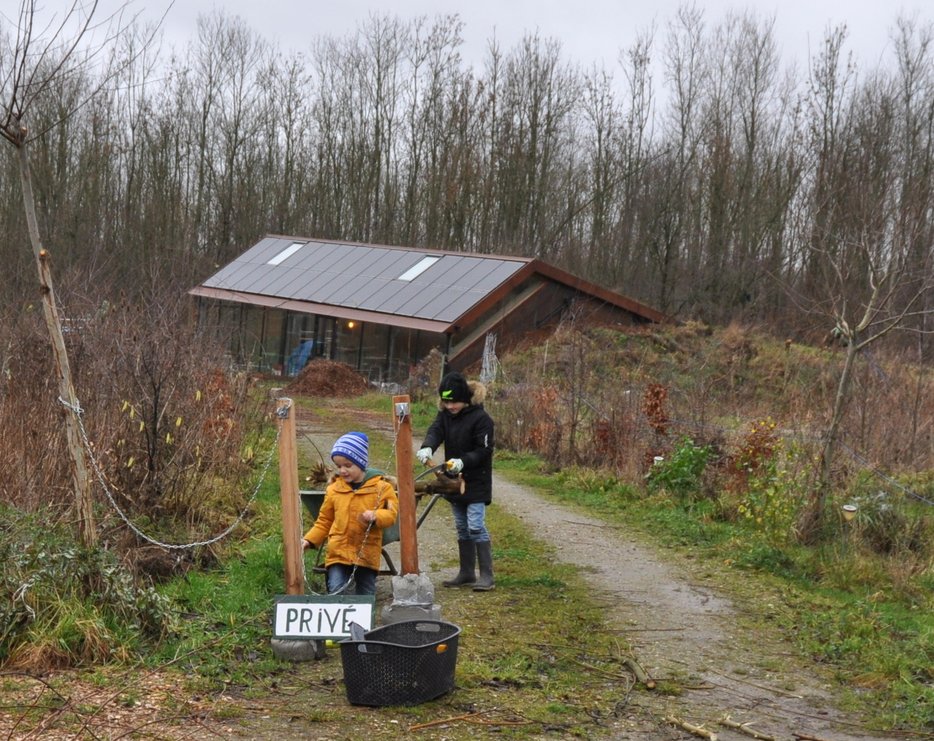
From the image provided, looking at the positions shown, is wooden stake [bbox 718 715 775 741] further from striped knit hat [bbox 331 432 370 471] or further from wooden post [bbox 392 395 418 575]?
striped knit hat [bbox 331 432 370 471]

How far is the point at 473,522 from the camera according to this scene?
27.1ft

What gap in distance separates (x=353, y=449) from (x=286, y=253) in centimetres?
2980

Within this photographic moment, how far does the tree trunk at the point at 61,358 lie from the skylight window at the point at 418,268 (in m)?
24.2

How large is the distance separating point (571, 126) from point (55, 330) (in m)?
43.0

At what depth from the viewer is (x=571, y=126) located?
4725 centimetres

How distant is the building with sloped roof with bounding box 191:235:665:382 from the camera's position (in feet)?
91.6

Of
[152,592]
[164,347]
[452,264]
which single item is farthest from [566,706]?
[452,264]

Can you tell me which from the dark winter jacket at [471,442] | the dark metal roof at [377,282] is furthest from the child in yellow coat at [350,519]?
the dark metal roof at [377,282]

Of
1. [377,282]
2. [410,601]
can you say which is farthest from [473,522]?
[377,282]

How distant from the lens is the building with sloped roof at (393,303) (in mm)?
27906

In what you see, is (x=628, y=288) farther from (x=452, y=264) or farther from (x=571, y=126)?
(x=452, y=264)

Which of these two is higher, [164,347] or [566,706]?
[164,347]

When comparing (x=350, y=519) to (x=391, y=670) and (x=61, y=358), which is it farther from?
(x=61, y=358)

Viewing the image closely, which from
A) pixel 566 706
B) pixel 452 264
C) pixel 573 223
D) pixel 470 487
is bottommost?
pixel 566 706
